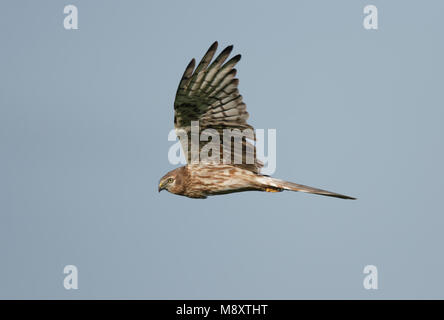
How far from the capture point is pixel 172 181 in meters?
9.44

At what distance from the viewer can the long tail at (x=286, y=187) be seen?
854 cm

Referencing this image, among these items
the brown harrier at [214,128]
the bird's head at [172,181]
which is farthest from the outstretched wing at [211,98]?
the bird's head at [172,181]

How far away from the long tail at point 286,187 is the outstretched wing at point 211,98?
2.24 ft

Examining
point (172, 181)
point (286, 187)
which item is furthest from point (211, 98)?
point (286, 187)

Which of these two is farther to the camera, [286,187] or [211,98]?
[286,187]

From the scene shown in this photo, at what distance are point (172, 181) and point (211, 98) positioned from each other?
1.54 metres

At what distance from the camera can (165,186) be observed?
9.52 meters

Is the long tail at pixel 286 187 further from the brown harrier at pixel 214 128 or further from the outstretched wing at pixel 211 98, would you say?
the outstretched wing at pixel 211 98

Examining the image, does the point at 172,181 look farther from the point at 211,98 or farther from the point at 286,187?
the point at 286,187

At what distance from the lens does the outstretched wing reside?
336 inches

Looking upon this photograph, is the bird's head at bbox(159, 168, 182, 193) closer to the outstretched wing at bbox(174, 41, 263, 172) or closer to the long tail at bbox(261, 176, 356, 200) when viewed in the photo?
the outstretched wing at bbox(174, 41, 263, 172)

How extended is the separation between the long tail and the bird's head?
1.29 meters
